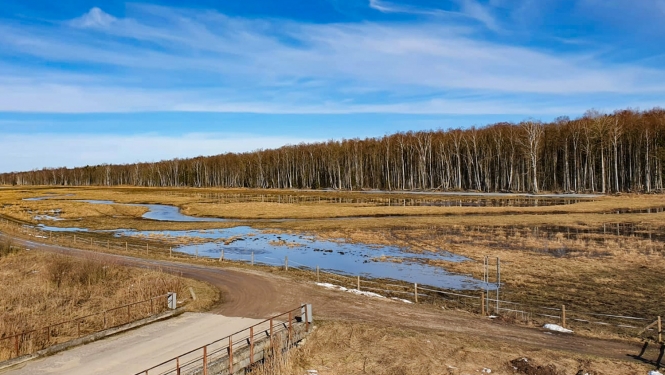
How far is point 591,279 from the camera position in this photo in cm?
2980

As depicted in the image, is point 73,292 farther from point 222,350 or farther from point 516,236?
point 516,236

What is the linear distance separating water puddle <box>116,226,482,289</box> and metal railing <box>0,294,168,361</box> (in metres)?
14.6

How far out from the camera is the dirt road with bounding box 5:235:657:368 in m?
19.0

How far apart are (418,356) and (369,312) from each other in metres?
6.04

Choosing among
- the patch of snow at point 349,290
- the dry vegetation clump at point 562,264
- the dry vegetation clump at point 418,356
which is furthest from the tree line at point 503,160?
the dry vegetation clump at point 418,356

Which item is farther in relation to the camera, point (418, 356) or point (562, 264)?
point (562, 264)

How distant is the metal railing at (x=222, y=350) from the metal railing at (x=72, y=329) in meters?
5.19

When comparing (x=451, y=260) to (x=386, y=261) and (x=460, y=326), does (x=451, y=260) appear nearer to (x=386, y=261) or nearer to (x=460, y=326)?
(x=386, y=261)

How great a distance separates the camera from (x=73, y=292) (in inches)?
1147

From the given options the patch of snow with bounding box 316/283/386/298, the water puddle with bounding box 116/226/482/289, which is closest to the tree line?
the water puddle with bounding box 116/226/482/289

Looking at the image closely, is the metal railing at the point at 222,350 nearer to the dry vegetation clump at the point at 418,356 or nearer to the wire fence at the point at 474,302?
the dry vegetation clump at the point at 418,356

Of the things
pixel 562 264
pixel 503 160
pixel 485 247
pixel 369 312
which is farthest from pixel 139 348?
pixel 503 160

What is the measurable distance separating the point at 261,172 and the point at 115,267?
141 m

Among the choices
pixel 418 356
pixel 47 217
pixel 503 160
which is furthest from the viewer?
pixel 503 160
